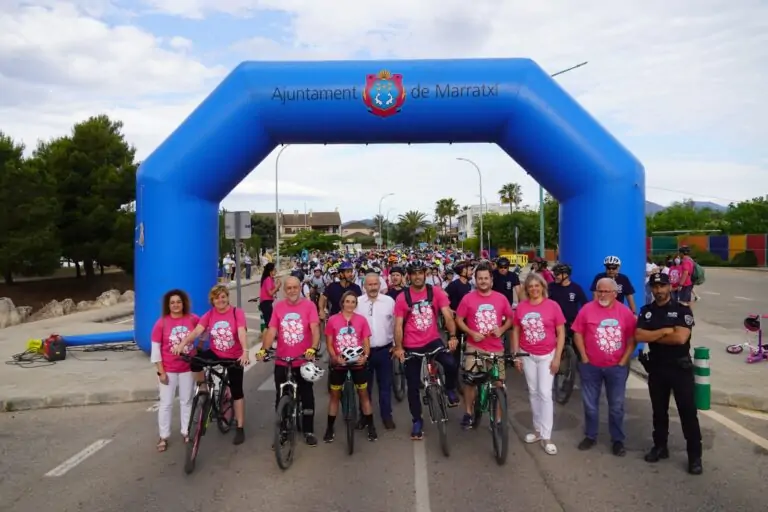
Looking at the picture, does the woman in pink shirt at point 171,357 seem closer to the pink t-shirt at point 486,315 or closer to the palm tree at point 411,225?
the pink t-shirt at point 486,315

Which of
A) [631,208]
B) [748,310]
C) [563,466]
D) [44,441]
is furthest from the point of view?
[748,310]

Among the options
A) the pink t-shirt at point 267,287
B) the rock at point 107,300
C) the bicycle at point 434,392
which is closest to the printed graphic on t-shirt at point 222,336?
the bicycle at point 434,392

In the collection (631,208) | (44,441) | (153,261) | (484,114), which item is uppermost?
(484,114)

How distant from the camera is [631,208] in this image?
9258mm

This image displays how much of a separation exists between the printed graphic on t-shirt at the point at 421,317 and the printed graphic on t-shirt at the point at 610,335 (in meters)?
1.58

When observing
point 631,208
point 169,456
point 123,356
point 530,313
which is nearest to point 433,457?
point 530,313

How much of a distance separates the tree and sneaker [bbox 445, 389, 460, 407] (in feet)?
82.2

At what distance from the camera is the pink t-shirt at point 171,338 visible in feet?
18.4

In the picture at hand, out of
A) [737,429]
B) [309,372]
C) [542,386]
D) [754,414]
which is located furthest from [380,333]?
[754,414]

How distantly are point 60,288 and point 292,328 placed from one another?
3130 cm

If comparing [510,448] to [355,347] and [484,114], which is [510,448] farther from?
[484,114]

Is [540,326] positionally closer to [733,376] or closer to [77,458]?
[733,376]

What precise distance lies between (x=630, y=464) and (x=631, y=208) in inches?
198

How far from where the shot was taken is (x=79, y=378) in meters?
8.73
